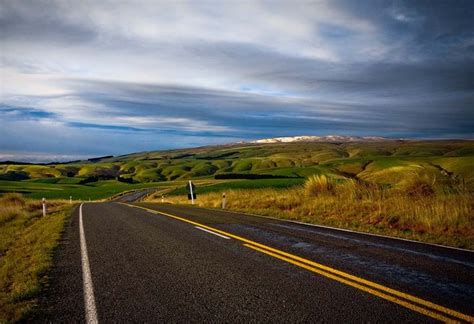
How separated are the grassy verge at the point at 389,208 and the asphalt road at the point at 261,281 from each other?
108 inches

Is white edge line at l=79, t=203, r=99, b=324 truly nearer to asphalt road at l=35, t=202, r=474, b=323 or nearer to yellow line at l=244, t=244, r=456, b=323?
asphalt road at l=35, t=202, r=474, b=323

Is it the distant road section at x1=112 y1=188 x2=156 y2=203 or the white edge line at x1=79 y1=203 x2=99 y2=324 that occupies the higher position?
the white edge line at x1=79 y1=203 x2=99 y2=324

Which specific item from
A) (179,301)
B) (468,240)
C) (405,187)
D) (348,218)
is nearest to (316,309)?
(179,301)

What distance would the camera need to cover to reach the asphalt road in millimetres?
4789

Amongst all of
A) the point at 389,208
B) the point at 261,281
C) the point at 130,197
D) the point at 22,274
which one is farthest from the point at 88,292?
the point at 130,197

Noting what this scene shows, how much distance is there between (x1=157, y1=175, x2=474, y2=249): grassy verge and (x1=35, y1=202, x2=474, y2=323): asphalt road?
2.74 meters

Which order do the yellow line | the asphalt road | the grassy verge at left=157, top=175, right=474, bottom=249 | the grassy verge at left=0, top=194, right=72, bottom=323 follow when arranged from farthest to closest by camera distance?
1. the grassy verge at left=157, top=175, right=474, bottom=249
2. the grassy verge at left=0, top=194, right=72, bottom=323
3. the asphalt road
4. the yellow line

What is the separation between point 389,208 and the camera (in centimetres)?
1460

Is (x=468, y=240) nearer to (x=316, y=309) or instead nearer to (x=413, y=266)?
(x=413, y=266)

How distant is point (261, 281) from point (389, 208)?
10041 mm

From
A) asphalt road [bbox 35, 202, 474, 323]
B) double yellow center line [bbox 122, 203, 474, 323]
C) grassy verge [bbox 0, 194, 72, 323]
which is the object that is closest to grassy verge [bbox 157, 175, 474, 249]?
asphalt road [bbox 35, 202, 474, 323]

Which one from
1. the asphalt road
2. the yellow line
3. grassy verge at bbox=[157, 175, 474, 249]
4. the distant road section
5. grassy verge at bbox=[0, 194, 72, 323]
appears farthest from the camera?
the distant road section

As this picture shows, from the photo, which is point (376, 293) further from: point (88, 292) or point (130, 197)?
point (130, 197)

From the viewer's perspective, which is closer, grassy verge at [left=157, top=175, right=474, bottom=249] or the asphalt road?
the asphalt road
